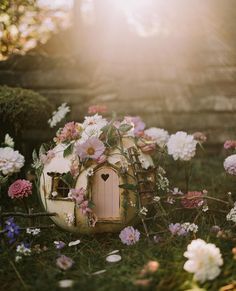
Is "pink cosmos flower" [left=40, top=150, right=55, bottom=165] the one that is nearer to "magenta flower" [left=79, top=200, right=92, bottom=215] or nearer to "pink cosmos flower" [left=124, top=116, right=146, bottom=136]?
"magenta flower" [left=79, top=200, right=92, bottom=215]

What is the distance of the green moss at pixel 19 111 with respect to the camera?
3559 mm

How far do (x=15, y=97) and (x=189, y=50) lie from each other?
6.91 ft

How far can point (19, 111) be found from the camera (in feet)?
11.7

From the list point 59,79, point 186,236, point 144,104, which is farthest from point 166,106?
point 186,236

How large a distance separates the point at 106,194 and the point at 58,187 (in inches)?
11.1

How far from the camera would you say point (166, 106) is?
4824mm

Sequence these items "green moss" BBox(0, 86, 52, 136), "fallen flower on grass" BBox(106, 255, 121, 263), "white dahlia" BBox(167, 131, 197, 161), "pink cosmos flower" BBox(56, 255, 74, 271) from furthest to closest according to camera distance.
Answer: "green moss" BBox(0, 86, 52, 136), "white dahlia" BBox(167, 131, 197, 161), "fallen flower on grass" BBox(106, 255, 121, 263), "pink cosmos flower" BBox(56, 255, 74, 271)

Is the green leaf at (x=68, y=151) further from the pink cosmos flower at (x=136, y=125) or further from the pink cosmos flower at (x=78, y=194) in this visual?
the pink cosmos flower at (x=136, y=125)

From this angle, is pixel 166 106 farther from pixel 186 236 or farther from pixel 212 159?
pixel 186 236

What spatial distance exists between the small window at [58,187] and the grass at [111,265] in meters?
0.24

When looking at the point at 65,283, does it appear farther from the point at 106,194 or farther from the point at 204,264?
the point at 106,194

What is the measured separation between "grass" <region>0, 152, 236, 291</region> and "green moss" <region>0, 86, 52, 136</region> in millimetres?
1167

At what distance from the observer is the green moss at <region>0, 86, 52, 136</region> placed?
3.56m

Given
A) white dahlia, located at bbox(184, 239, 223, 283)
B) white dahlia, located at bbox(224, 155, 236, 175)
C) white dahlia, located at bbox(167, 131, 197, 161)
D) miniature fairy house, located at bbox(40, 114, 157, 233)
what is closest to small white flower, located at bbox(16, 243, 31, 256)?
miniature fairy house, located at bbox(40, 114, 157, 233)
